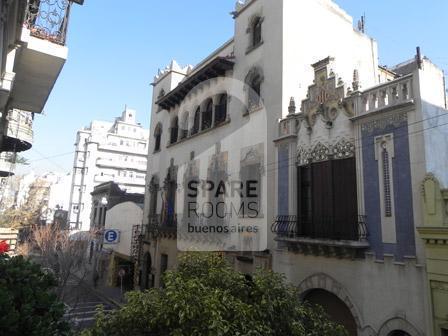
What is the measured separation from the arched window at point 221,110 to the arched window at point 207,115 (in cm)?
84

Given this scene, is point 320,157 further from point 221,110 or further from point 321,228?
point 221,110

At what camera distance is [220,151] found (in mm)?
17469

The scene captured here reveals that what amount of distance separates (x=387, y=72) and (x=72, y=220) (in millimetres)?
56760

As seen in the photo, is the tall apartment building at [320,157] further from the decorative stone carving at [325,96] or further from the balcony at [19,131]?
the balcony at [19,131]

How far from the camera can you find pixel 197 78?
64.5 ft

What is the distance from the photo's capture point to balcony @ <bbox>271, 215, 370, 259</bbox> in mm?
10117

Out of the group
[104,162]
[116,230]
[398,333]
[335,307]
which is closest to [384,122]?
[398,333]

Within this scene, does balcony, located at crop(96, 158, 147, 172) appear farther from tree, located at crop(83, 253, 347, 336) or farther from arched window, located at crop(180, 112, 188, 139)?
tree, located at crop(83, 253, 347, 336)

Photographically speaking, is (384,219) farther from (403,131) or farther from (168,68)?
(168,68)

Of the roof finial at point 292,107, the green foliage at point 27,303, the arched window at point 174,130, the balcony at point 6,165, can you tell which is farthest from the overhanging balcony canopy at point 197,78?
the green foliage at point 27,303

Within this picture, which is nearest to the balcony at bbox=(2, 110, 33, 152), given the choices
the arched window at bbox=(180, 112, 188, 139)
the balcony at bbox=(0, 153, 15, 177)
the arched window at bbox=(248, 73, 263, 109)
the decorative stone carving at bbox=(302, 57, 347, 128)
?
the balcony at bbox=(0, 153, 15, 177)

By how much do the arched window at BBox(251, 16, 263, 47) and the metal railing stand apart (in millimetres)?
8375

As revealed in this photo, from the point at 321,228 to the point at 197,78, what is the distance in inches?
454

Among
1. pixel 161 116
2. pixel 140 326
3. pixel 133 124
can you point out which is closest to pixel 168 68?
pixel 161 116
